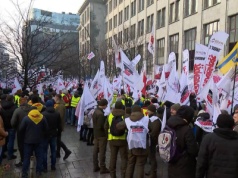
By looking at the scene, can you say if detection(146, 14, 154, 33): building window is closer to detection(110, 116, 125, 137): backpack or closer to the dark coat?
detection(110, 116, 125, 137): backpack

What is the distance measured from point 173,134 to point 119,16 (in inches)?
2049

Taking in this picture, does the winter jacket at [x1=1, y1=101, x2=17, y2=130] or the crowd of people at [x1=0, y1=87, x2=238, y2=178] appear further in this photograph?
the winter jacket at [x1=1, y1=101, x2=17, y2=130]

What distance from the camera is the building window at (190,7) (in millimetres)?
30080

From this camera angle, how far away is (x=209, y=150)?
13.0ft

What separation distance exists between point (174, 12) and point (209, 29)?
781 centimetres

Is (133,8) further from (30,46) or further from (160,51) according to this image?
(30,46)

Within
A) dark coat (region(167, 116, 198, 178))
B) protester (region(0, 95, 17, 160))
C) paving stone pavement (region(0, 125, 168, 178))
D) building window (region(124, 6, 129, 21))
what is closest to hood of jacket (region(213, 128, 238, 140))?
dark coat (region(167, 116, 198, 178))

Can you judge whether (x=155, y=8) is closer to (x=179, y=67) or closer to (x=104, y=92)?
(x=179, y=67)

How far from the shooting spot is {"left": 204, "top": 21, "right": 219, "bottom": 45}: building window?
85.7ft

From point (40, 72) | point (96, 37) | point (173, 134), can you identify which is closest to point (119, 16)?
point (96, 37)

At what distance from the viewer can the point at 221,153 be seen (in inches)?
153

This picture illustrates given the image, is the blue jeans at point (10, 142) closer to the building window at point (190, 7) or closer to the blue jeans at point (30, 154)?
the blue jeans at point (30, 154)

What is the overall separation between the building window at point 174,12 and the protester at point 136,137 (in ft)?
95.9

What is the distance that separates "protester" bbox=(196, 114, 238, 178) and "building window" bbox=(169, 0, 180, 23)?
30.9 metres
